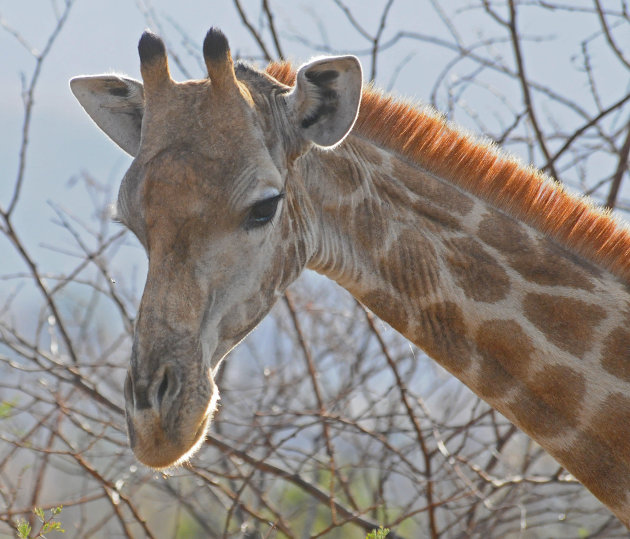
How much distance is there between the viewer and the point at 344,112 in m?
4.09

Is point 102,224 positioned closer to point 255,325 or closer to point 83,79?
point 83,79

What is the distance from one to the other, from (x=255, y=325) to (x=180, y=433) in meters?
0.72

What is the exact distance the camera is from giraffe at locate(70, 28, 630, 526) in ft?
11.9

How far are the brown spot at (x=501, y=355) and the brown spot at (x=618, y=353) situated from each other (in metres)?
0.34

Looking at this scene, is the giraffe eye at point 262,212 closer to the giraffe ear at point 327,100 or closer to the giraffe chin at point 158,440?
the giraffe ear at point 327,100

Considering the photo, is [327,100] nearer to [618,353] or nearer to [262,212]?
[262,212]

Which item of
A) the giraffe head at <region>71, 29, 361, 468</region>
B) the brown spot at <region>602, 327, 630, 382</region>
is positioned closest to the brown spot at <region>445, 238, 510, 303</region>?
A: the brown spot at <region>602, 327, 630, 382</region>

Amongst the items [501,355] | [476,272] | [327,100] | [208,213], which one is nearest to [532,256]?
[476,272]

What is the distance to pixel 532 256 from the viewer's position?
4.28 m

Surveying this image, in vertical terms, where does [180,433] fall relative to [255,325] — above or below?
below

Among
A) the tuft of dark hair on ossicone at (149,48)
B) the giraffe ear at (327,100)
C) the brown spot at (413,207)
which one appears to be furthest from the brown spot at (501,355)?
the tuft of dark hair on ossicone at (149,48)

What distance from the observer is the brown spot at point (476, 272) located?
4.24 meters

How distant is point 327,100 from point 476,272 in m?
1.07

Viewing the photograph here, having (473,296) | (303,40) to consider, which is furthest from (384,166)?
(303,40)
